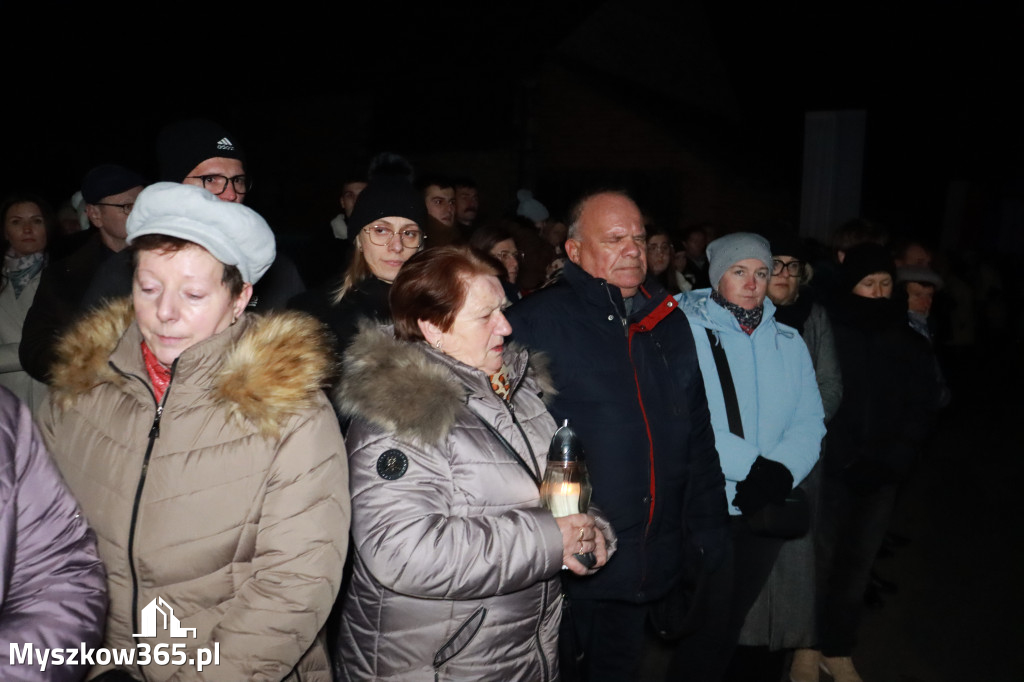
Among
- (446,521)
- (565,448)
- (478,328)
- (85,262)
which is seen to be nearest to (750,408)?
(565,448)

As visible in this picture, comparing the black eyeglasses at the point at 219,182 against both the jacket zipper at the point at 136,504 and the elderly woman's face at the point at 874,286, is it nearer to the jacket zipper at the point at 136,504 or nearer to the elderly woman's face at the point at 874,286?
the jacket zipper at the point at 136,504

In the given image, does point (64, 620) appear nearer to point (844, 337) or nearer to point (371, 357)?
point (371, 357)

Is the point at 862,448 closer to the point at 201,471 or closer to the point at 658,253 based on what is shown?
the point at 658,253

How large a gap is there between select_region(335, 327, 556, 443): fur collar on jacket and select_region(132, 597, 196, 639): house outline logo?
622 millimetres

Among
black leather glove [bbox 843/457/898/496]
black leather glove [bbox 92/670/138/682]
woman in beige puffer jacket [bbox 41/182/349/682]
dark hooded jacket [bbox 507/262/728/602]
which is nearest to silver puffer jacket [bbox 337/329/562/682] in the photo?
woman in beige puffer jacket [bbox 41/182/349/682]

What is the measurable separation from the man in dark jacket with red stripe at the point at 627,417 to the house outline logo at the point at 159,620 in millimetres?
1354

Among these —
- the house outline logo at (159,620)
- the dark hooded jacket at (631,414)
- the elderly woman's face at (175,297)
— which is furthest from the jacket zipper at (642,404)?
the house outline logo at (159,620)

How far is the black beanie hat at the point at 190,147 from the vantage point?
121 inches

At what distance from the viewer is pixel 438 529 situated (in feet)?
7.07

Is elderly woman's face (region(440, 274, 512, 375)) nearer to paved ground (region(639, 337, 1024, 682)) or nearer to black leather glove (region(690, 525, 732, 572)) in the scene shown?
black leather glove (region(690, 525, 732, 572))

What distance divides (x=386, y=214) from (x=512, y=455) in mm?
1417

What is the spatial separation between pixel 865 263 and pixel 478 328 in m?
2.71

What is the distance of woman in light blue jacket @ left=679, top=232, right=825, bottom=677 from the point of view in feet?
11.6

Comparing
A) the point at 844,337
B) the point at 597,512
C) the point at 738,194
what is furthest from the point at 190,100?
the point at 597,512
